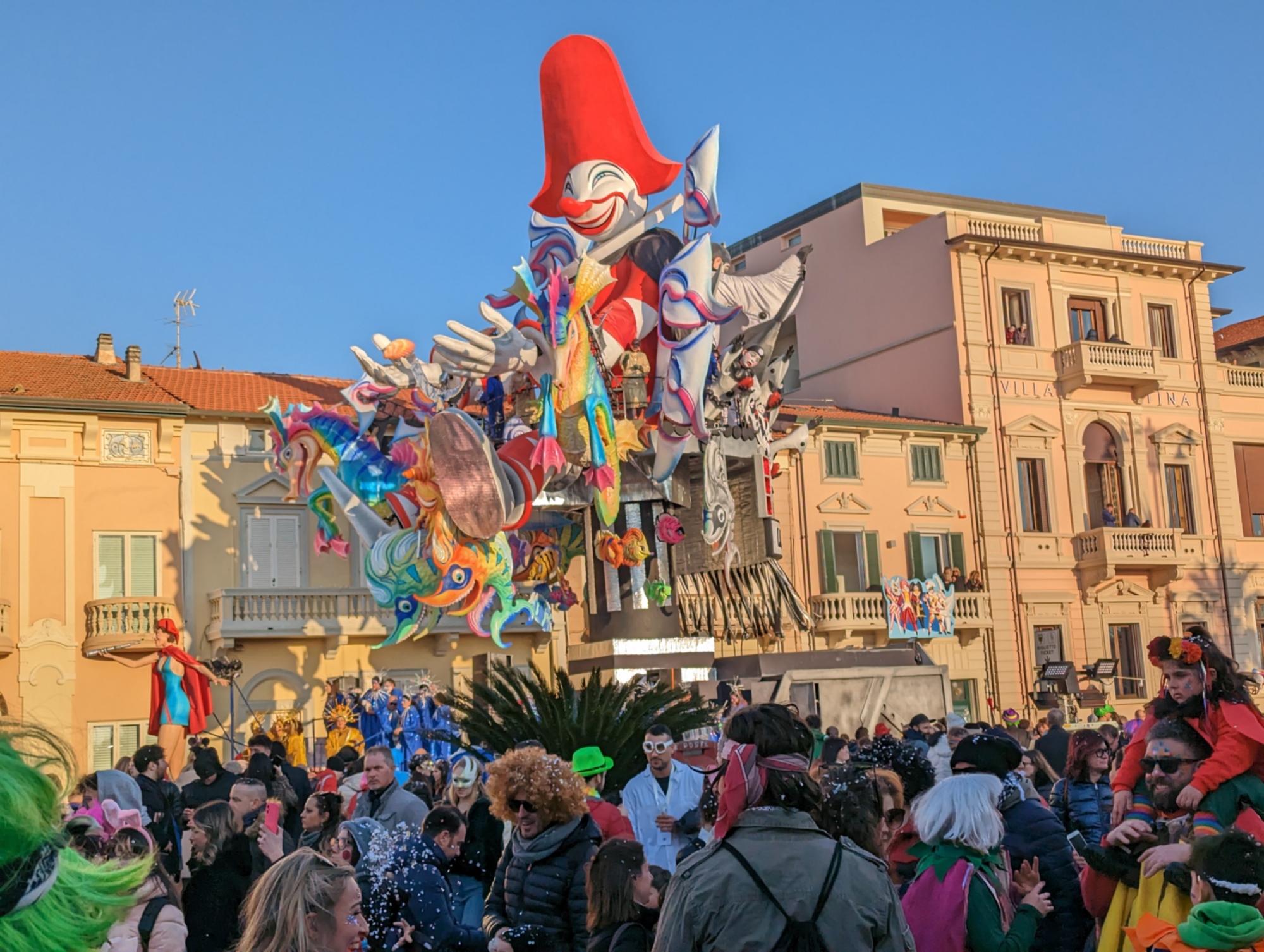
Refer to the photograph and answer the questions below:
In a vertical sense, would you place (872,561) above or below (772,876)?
above

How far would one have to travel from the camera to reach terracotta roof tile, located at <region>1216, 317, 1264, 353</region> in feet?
148

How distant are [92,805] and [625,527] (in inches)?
634

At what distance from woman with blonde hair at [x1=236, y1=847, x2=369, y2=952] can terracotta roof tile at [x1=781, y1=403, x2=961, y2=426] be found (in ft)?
97.6

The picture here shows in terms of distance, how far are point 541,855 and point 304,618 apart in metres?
23.2

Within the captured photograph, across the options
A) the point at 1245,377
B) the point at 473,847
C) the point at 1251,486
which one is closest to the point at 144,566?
the point at 473,847

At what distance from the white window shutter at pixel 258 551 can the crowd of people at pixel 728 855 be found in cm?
2038

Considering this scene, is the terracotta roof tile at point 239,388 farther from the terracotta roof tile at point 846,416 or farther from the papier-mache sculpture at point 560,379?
the terracotta roof tile at point 846,416

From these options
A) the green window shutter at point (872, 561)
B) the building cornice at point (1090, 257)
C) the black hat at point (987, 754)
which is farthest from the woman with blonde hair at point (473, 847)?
the building cornice at point (1090, 257)

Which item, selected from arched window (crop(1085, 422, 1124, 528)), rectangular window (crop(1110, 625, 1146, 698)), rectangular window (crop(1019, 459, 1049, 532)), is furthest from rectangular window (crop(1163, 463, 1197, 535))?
rectangular window (crop(1019, 459, 1049, 532))

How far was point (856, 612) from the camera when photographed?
32.8 m

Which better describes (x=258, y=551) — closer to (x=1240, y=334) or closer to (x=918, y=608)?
(x=918, y=608)

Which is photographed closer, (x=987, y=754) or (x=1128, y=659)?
(x=987, y=754)

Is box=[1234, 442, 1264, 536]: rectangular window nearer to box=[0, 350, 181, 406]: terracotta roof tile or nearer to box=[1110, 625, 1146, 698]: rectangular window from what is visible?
box=[1110, 625, 1146, 698]: rectangular window

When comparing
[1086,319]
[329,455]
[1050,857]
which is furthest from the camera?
[1086,319]
